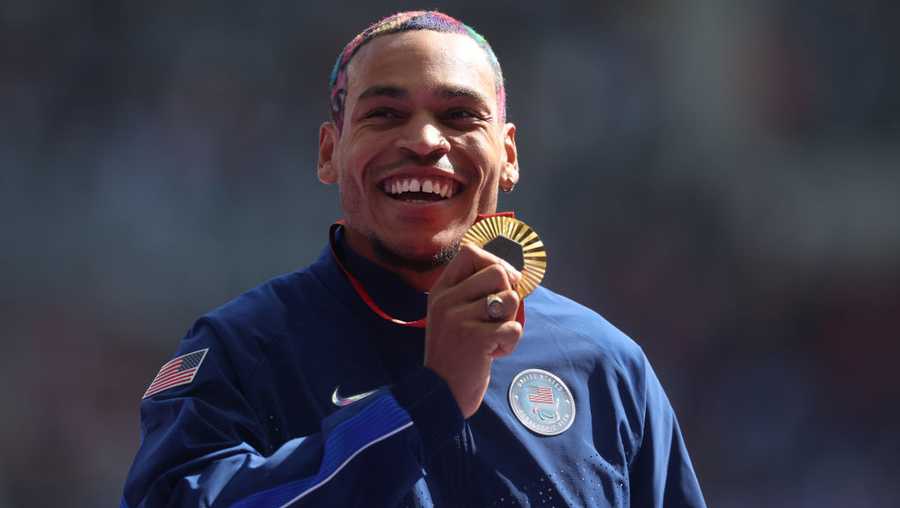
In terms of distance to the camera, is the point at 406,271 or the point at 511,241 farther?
the point at 406,271

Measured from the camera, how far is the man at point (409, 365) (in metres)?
1.60

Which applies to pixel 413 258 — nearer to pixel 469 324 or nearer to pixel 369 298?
pixel 369 298

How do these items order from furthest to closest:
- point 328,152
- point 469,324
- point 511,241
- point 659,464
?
point 328,152 → point 659,464 → point 511,241 → point 469,324

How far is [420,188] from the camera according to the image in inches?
81.1

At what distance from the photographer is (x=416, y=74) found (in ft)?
6.90

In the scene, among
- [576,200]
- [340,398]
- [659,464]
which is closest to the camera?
[340,398]

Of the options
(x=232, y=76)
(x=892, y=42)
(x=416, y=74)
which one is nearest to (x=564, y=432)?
(x=416, y=74)

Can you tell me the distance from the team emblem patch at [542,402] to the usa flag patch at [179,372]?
0.65m

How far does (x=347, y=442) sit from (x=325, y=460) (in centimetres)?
5

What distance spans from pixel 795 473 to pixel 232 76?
413 centimetres

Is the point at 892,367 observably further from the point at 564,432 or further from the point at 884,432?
the point at 564,432

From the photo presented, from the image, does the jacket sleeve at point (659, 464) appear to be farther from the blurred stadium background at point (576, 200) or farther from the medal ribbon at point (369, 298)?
the blurred stadium background at point (576, 200)

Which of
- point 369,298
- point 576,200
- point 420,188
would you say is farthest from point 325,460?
point 576,200

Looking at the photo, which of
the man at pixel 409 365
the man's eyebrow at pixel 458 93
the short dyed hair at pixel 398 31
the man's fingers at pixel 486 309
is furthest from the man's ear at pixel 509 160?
the man's fingers at pixel 486 309
